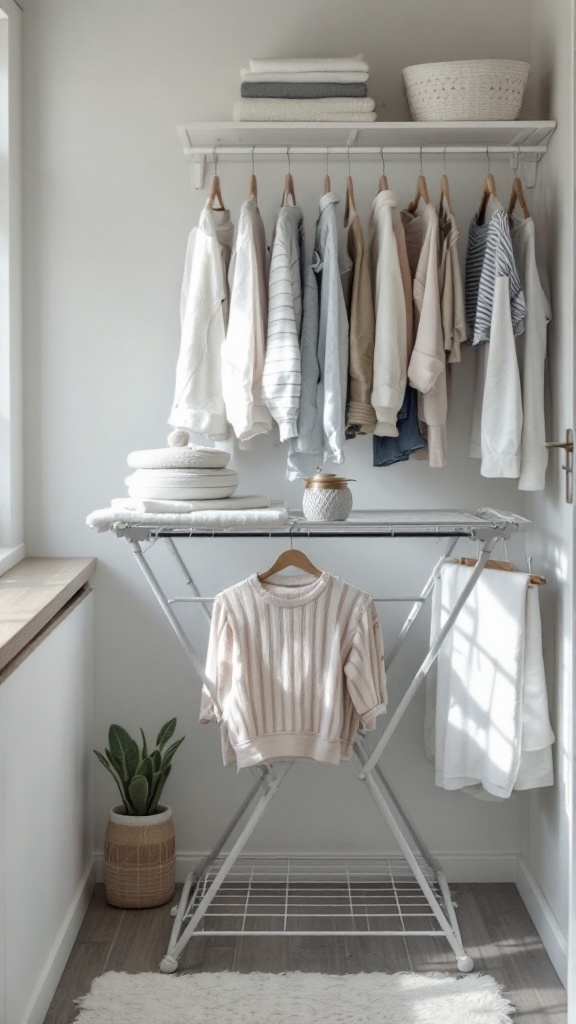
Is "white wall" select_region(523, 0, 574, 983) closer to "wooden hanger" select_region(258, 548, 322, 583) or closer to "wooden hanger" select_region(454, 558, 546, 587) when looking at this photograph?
"wooden hanger" select_region(454, 558, 546, 587)

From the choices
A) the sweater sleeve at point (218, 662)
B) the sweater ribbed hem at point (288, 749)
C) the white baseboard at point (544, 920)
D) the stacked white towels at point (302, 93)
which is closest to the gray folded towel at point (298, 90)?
the stacked white towels at point (302, 93)

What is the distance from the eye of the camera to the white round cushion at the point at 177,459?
2.35 meters

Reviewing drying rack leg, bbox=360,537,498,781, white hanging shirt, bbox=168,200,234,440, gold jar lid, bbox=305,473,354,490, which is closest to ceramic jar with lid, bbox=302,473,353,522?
gold jar lid, bbox=305,473,354,490

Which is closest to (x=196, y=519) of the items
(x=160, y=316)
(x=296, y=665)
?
(x=296, y=665)

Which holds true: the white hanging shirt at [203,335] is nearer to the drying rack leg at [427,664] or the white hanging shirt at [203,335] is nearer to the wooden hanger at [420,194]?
the wooden hanger at [420,194]

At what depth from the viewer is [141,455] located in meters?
2.39

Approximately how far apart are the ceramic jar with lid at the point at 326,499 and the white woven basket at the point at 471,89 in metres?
1.01

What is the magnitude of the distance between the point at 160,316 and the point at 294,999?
1.77 m

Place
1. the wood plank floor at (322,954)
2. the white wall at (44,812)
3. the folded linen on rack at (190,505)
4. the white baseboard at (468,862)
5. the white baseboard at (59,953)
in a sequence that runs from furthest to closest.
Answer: the white baseboard at (468,862), the wood plank floor at (322,954), the folded linen on rack at (190,505), the white baseboard at (59,953), the white wall at (44,812)

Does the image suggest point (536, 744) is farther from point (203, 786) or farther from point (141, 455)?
point (141, 455)

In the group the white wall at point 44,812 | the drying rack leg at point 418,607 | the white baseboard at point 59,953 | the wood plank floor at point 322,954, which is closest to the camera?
the white wall at point 44,812

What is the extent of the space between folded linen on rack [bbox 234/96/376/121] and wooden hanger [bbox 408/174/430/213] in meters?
0.20

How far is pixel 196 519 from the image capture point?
88.1 inches

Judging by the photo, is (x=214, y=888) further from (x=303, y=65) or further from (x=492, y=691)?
(x=303, y=65)
